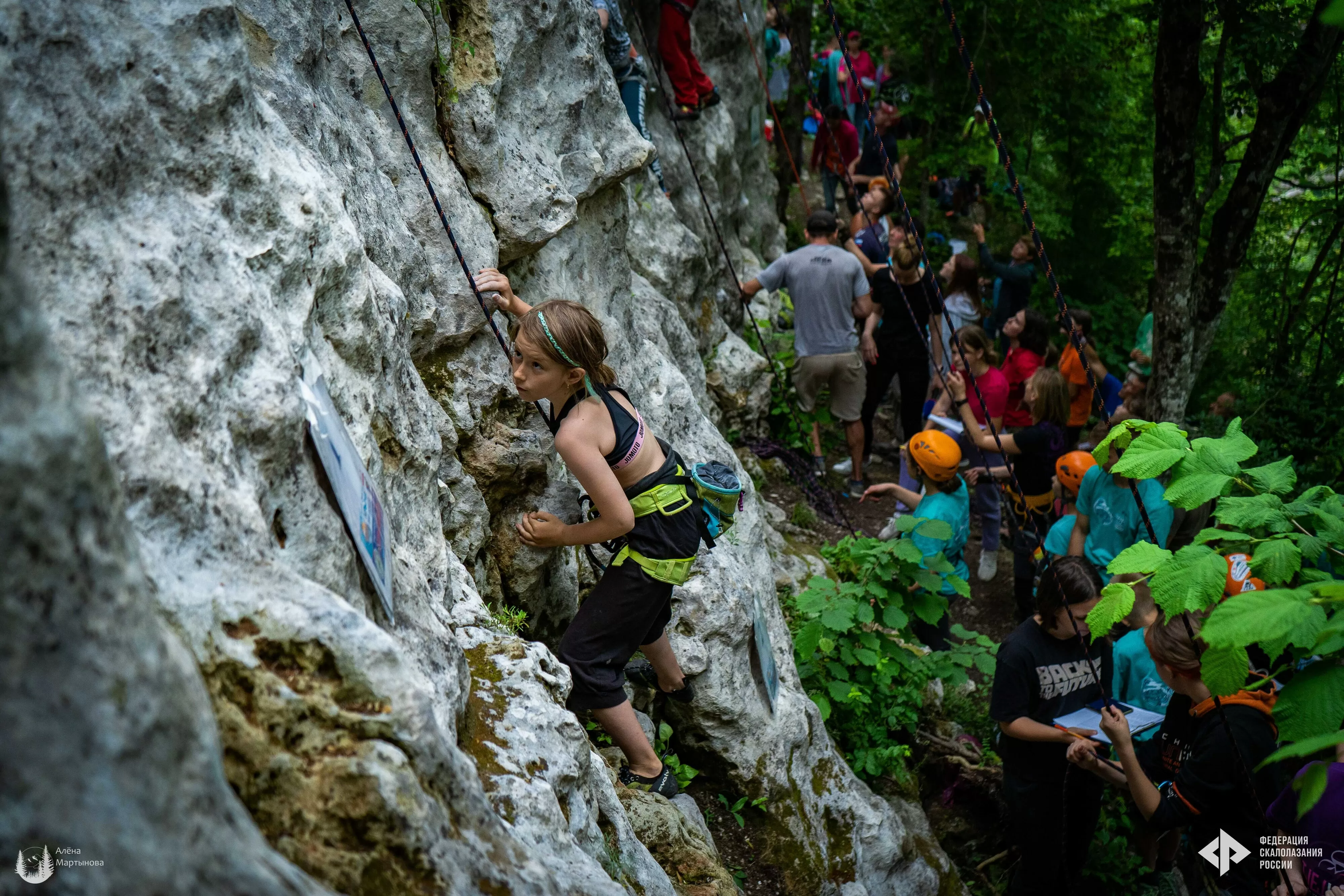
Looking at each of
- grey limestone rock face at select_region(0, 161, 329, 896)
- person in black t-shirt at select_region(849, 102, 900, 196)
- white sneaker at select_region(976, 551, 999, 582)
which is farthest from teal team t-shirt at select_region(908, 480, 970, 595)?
person in black t-shirt at select_region(849, 102, 900, 196)

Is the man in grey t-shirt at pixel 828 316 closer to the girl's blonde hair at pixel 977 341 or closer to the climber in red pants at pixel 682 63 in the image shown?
the girl's blonde hair at pixel 977 341

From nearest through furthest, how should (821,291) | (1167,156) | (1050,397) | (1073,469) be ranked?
(1073,469) → (1050,397) → (1167,156) → (821,291)

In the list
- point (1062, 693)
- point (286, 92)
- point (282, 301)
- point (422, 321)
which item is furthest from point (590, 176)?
point (1062, 693)

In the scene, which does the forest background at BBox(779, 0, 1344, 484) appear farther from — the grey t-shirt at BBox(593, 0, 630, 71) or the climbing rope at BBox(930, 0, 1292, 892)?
the grey t-shirt at BBox(593, 0, 630, 71)

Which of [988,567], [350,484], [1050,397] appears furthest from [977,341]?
[350,484]

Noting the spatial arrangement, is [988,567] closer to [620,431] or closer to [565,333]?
[620,431]

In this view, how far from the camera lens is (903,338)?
9.55 metres

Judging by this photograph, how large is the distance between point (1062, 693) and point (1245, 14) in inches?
253

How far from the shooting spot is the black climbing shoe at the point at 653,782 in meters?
4.28

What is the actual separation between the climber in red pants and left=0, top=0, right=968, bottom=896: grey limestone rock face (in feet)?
17.0

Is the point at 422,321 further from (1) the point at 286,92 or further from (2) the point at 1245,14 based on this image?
(2) the point at 1245,14

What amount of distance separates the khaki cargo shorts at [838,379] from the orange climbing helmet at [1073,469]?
8.51 ft

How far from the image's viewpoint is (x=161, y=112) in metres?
2.43

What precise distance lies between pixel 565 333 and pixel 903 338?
659 centimetres
